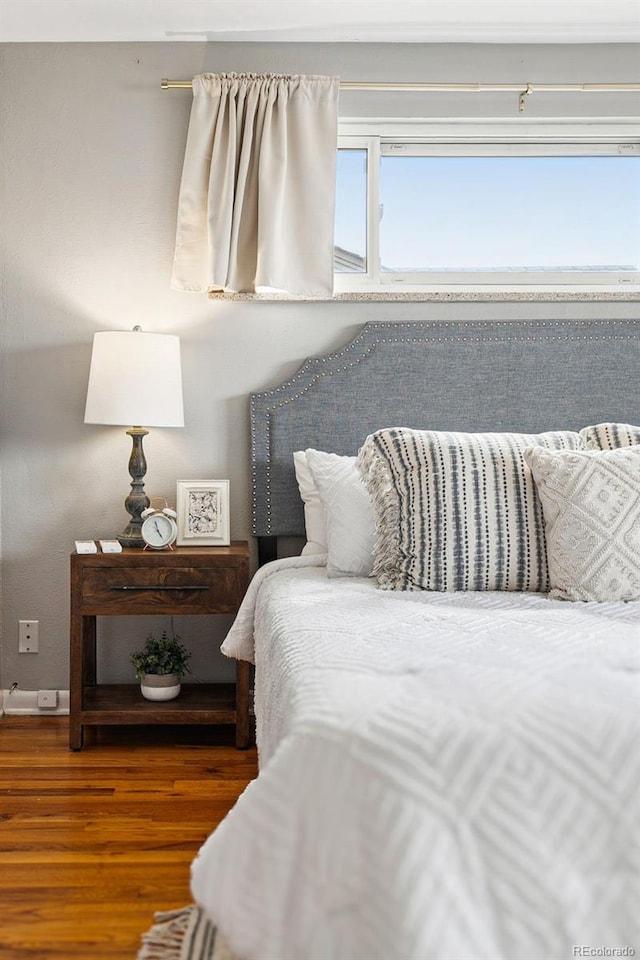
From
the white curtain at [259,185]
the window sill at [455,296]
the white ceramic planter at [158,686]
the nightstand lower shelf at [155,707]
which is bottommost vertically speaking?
the nightstand lower shelf at [155,707]

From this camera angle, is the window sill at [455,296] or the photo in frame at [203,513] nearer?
the photo in frame at [203,513]

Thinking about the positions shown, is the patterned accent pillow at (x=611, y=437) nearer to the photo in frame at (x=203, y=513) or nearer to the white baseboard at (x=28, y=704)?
the photo in frame at (x=203, y=513)

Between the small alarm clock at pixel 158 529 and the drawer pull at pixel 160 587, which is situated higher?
the small alarm clock at pixel 158 529

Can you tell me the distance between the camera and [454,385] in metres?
3.09

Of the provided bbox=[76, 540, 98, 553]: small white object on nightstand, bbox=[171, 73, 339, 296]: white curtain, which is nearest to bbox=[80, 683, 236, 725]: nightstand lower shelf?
bbox=[76, 540, 98, 553]: small white object on nightstand

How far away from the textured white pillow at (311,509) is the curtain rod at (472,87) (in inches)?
53.2

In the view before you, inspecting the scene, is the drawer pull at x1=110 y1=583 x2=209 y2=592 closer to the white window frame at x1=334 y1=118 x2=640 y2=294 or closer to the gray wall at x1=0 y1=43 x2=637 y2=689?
the gray wall at x1=0 y1=43 x2=637 y2=689

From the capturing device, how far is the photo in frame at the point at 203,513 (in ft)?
9.90

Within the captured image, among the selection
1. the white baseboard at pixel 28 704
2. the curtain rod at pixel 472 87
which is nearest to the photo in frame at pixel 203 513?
the white baseboard at pixel 28 704

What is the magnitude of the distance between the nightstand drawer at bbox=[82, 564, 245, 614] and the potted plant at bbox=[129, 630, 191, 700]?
24 centimetres

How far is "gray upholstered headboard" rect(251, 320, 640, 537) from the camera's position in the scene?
10.1 ft

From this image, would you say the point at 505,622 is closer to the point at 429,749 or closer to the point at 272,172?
the point at 429,749

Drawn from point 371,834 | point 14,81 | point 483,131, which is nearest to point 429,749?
point 371,834

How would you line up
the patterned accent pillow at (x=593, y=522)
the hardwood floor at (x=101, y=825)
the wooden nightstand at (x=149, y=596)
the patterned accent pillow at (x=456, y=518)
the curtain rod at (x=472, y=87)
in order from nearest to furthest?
the hardwood floor at (x=101, y=825) → the patterned accent pillow at (x=593, y=522) → the patterned accent pillow at (x=456, y=518) → the wooden nightstand at (x=149, y=596) → the curtain rod at (x=472, y=87)
